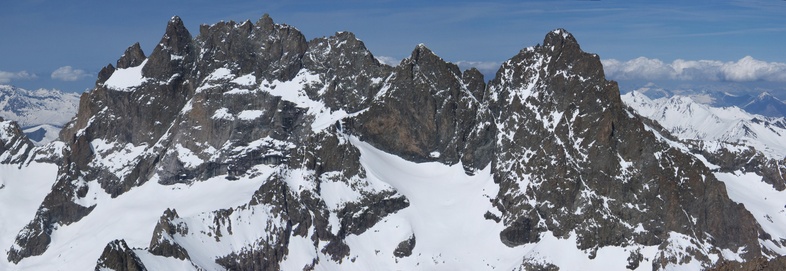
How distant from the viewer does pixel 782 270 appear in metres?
96.1

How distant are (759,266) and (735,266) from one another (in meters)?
2.90

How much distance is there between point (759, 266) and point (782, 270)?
2.48 meters

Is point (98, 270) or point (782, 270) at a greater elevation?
point (98, 270)

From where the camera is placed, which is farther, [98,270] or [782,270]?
[98,270]

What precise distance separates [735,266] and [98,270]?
5729 inches

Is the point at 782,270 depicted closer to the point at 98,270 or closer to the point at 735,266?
the point at 735,266

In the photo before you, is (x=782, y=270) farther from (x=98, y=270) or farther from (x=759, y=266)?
(x=98, y=270)

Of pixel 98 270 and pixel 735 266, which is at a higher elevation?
pixel 98 270

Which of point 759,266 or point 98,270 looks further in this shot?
point 98,270

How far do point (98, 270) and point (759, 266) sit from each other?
14838cm

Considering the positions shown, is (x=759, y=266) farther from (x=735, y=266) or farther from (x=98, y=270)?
(x=98, y=270)

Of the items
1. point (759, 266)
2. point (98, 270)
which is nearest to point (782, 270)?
point (759, 266)

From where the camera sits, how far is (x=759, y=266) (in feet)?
321

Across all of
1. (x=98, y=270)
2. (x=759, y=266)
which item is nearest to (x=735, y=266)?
(x=759, y=266)
